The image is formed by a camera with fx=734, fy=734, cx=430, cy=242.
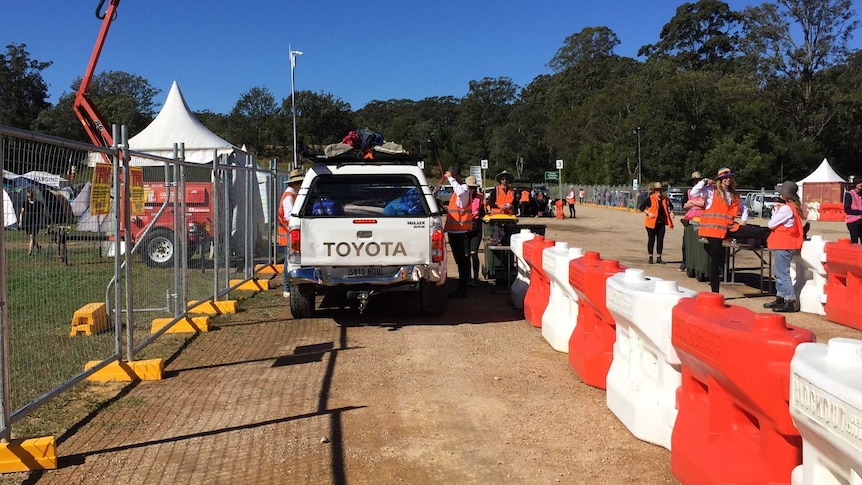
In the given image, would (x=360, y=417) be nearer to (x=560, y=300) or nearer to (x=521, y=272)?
(x=560, y=300)

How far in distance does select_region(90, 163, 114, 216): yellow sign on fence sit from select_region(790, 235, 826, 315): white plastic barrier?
868 centimetres

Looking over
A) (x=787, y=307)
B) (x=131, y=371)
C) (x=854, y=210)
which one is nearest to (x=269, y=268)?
(x=131, y=371)

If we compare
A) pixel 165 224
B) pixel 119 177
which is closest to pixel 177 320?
pixel 165 224

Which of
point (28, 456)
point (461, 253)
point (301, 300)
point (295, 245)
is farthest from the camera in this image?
point (461, 253)

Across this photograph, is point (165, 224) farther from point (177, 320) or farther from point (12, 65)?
point (12, 65)

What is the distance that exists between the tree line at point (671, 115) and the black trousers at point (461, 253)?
36703 mm

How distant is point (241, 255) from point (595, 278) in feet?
30.5

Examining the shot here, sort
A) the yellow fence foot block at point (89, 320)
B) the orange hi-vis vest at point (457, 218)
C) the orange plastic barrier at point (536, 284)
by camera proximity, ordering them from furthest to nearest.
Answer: the orange hi-vis vest at point (457, 218)
the orange plastic barrier at point (536, 284)
the yellow fence foot block at point (89, 320)

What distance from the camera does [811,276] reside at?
33.7 ft

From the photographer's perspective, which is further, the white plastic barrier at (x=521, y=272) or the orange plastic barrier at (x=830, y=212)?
the orange plastic barrier at (x=830, y=212)

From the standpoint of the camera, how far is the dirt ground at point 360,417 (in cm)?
447

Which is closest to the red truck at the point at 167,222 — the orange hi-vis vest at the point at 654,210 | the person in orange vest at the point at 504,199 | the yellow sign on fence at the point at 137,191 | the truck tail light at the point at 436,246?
the yellow sign on fence at the point at 137,191

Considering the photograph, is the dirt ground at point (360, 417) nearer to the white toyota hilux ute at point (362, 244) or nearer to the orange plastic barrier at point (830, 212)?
the white toyota hilux ute at point (362, 244)

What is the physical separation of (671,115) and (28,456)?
63.8 meters
